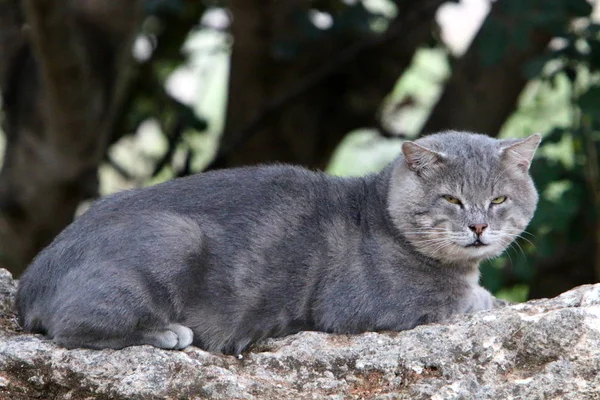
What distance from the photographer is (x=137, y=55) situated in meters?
7.71

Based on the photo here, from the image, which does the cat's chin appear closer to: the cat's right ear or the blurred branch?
the cat's right ear

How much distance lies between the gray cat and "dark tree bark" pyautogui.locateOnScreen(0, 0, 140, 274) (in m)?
1.88

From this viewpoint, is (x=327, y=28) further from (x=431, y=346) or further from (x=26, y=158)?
(x=431, y=346)

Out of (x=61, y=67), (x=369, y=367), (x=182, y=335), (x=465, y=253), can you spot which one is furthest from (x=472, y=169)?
(x=61, y=67)

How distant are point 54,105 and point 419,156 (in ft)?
8.80

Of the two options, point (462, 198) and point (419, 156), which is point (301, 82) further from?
point (462, 198)

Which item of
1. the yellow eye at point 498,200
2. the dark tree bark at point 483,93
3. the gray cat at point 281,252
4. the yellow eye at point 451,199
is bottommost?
the gray cat at point 281,252

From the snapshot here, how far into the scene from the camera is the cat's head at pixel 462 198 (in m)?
4.09

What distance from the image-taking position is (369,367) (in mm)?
3566

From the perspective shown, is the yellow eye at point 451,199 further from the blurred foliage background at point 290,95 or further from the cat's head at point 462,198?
the blurred foliage background at point 290,95

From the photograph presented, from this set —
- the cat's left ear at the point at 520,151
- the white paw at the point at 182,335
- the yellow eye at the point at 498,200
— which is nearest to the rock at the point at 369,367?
the white paw at the point at 182,335

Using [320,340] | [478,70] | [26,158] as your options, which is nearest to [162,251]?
[320,340]

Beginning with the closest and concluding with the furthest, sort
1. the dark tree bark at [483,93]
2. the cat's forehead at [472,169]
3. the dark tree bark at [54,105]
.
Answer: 1. the cat's forehead at [472,169]
2. the dark tree bark at [54,105]
3. the dark tree bark at [483,93]

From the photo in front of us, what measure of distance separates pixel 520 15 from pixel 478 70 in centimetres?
133
